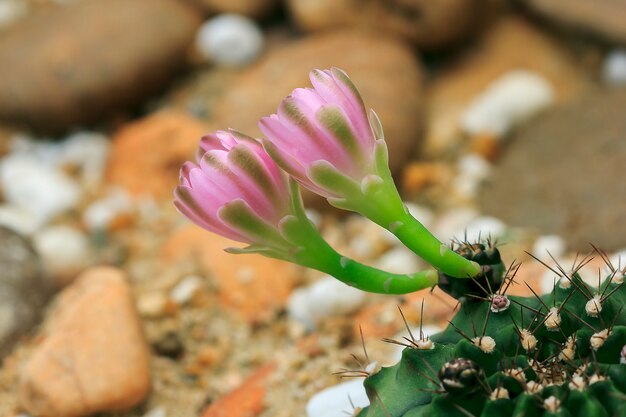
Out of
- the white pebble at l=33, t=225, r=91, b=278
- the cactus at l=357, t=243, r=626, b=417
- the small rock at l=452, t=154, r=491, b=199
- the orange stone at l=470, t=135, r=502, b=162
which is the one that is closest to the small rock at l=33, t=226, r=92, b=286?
the white pebble at l=33, t=225, r=91, b=278

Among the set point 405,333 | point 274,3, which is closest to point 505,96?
point 274,3

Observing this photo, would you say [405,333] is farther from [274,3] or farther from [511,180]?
[274,3]

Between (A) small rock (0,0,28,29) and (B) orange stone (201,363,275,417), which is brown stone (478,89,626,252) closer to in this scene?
(B) orange stone (201,363,275,417)

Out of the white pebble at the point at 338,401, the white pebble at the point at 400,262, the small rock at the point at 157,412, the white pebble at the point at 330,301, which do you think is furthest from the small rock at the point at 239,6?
the white pebble at the point at 338,401

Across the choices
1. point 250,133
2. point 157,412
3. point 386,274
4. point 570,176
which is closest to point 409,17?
point 250,133

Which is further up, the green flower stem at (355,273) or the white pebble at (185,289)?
the green flower stem at (355,273)

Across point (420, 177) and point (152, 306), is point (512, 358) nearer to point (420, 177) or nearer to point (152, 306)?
point (152, 306)

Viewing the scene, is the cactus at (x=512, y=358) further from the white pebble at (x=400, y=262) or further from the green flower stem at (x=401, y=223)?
the white pebble at (x=400, y=262)
